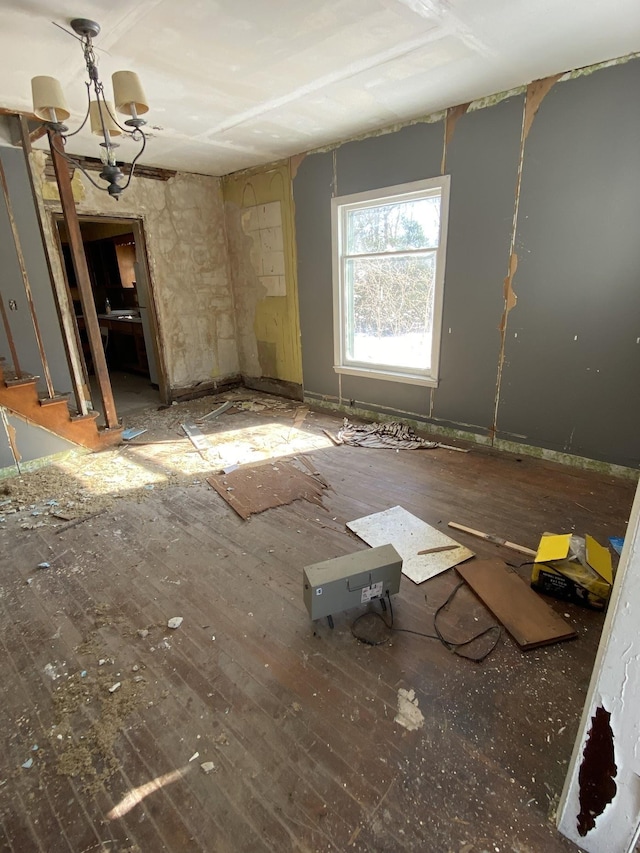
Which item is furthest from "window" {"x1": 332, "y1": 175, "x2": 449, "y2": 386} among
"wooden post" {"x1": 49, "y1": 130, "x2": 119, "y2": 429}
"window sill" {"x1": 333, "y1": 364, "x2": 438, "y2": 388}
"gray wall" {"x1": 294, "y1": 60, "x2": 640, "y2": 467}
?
"wooden post" {"x1": 49, "y1": 130, "x2": 119, "y2": 429}

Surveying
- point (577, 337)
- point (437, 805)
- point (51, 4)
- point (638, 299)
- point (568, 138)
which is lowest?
point (437, 805)

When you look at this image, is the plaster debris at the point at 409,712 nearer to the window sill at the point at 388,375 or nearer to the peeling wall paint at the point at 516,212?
the peeling wall paint at the point at 516,212

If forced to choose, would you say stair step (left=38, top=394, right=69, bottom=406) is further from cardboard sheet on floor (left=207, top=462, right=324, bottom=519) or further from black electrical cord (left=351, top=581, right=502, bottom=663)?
black electrical cord (left=351, top=581, right=502, bottom=663)

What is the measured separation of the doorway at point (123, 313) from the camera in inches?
218

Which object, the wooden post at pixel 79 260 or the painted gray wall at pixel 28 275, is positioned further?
the painted gray wall at pixel 28 275

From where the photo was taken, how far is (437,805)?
1.29m

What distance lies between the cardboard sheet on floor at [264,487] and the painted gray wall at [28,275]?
223 cm

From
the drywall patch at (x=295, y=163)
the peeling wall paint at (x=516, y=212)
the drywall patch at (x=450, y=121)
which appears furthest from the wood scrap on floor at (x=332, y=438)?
the drywall patch at (x=295, y=163)

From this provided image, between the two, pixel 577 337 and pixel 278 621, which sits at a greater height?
pixel 577 337

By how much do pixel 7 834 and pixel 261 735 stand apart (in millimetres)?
792

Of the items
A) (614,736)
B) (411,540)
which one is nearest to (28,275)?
(411,540)

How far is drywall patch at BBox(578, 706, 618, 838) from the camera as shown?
98cm

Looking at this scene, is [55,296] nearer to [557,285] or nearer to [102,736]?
[102,736]

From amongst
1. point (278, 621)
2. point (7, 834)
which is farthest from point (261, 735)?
point (7, 834)
